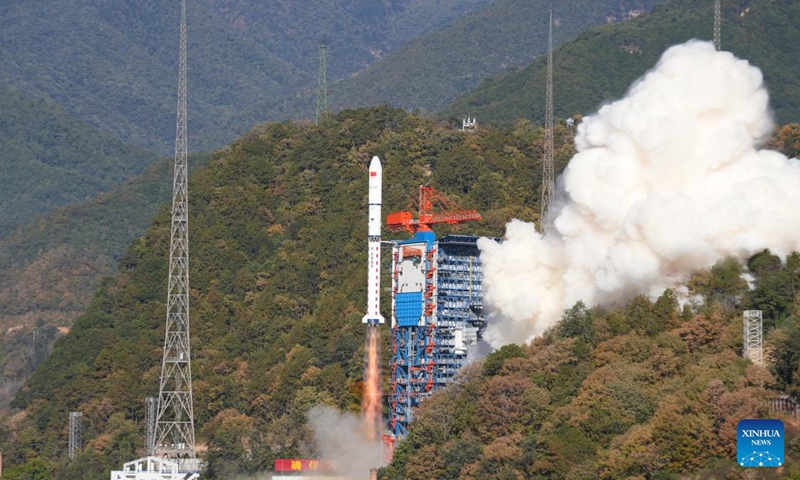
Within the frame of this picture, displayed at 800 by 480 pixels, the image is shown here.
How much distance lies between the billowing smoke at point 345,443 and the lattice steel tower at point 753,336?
23165 mm

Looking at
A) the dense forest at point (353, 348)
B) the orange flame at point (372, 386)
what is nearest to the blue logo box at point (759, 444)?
the dense forest at point (353, 348)

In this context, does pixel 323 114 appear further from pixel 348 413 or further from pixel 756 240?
pixel 756 240

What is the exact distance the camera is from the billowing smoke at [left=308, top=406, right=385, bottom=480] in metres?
97.0

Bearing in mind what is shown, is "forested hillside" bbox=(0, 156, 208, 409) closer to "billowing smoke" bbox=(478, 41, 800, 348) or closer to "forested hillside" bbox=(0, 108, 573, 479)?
"forested hillside" bbox=(0, 108, 573, 479)

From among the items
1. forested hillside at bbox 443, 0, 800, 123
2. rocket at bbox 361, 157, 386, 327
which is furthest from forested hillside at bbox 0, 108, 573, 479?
forested hillside at bbox 443, 0, 800, 123

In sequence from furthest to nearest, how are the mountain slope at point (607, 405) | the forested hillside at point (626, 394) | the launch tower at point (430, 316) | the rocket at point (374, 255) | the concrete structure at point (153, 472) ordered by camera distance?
the rocket at point (374, 255) < the launch tower at point (430, 316) < the concrete structure at point (153, 472) < the forested hillside at point (626, 394) < the mountain slope at point (607, 405)

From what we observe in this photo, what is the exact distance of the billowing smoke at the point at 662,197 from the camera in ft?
285

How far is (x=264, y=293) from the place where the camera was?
122 meters

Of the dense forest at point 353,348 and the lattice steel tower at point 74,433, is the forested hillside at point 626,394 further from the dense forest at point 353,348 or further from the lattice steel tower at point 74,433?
the lattice steel tower at point 74,433

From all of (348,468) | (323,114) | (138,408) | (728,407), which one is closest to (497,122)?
(323,114)

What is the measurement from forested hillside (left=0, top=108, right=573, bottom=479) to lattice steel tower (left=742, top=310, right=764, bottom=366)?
27423 millimetres

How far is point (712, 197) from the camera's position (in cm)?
8806

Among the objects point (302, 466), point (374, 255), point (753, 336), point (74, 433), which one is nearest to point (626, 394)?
point (753, 336)

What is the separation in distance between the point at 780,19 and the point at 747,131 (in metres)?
85.8
